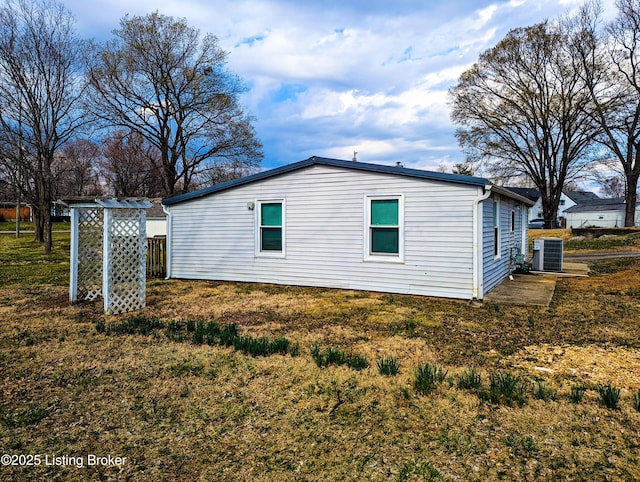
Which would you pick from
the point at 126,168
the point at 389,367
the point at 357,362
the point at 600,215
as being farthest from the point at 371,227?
the point at 600,215

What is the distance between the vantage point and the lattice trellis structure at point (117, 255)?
22.7 ft

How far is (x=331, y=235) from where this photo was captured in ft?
29.3

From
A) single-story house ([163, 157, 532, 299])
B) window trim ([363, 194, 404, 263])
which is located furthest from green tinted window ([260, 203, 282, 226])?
window trim ([363, 194, 404, 263])

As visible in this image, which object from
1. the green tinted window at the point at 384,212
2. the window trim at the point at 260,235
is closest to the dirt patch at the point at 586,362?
the green tinted window at the point at 384,212

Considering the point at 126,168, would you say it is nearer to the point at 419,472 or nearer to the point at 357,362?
the point at 357,362

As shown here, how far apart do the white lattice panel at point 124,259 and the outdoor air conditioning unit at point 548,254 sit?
10423mm

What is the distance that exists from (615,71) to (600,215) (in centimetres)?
2434

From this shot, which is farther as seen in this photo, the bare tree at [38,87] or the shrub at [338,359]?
the bare tree at [38,87]

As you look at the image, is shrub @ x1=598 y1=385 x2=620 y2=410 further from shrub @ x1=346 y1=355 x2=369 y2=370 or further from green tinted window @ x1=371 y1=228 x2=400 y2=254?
green tinted window @ x1=371 y1=228 x2=400 y2=254

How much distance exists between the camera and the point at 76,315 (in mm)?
6742

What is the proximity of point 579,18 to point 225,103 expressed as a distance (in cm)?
2339

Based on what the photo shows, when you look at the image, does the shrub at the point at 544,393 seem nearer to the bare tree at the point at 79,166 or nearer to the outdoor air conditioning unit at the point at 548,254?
the outdoor air conditioning unit at the point at 548,254

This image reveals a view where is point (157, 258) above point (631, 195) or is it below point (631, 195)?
below

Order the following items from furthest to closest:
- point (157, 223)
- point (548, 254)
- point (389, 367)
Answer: point (157, 223) < point (548, 254) < point (389, 367)
